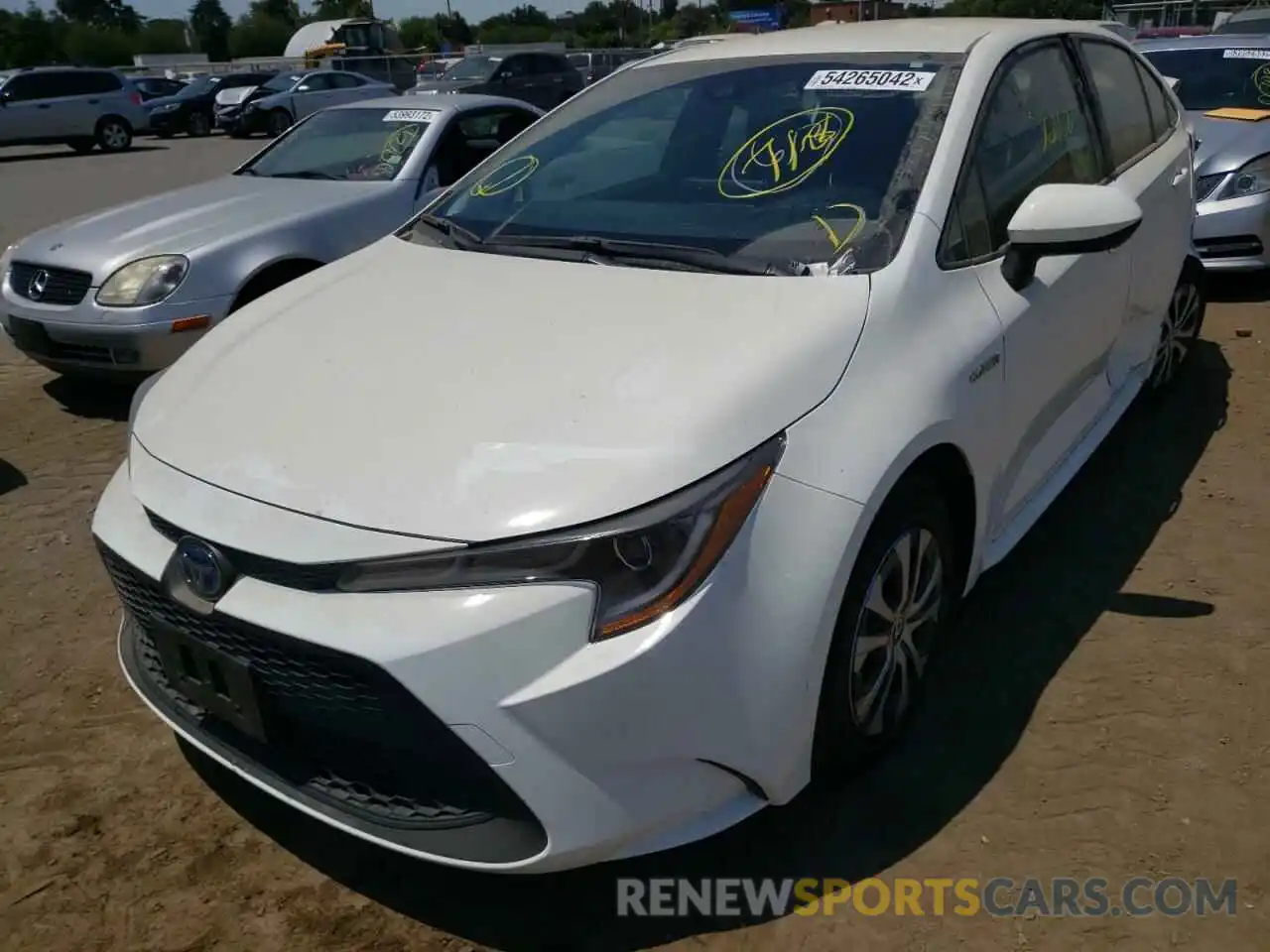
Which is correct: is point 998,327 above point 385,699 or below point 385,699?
above

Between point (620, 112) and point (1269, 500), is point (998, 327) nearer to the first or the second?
point (620, 112)

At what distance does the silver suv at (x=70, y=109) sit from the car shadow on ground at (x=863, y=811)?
73.2ft

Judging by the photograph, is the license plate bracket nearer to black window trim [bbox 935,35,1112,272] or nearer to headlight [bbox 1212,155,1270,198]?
black window trim [bbox 935,35,1112,272]

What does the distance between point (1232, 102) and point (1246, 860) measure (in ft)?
21.2

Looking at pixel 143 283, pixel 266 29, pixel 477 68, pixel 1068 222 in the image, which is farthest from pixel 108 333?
pixel 266 29

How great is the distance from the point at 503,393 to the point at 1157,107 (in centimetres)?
335

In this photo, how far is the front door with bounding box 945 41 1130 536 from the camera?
106 inches

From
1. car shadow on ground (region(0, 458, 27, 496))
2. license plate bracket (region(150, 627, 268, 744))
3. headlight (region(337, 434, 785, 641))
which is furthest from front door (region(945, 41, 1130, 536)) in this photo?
car shadow on ground (region(0, 458, 27, 496))

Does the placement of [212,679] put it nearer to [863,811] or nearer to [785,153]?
[863,811]

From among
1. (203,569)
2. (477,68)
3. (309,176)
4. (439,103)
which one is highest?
(477,68)

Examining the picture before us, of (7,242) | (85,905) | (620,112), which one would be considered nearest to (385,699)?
(85,905)

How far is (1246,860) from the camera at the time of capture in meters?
2.28

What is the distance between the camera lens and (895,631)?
241 cm

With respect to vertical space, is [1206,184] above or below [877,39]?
below
